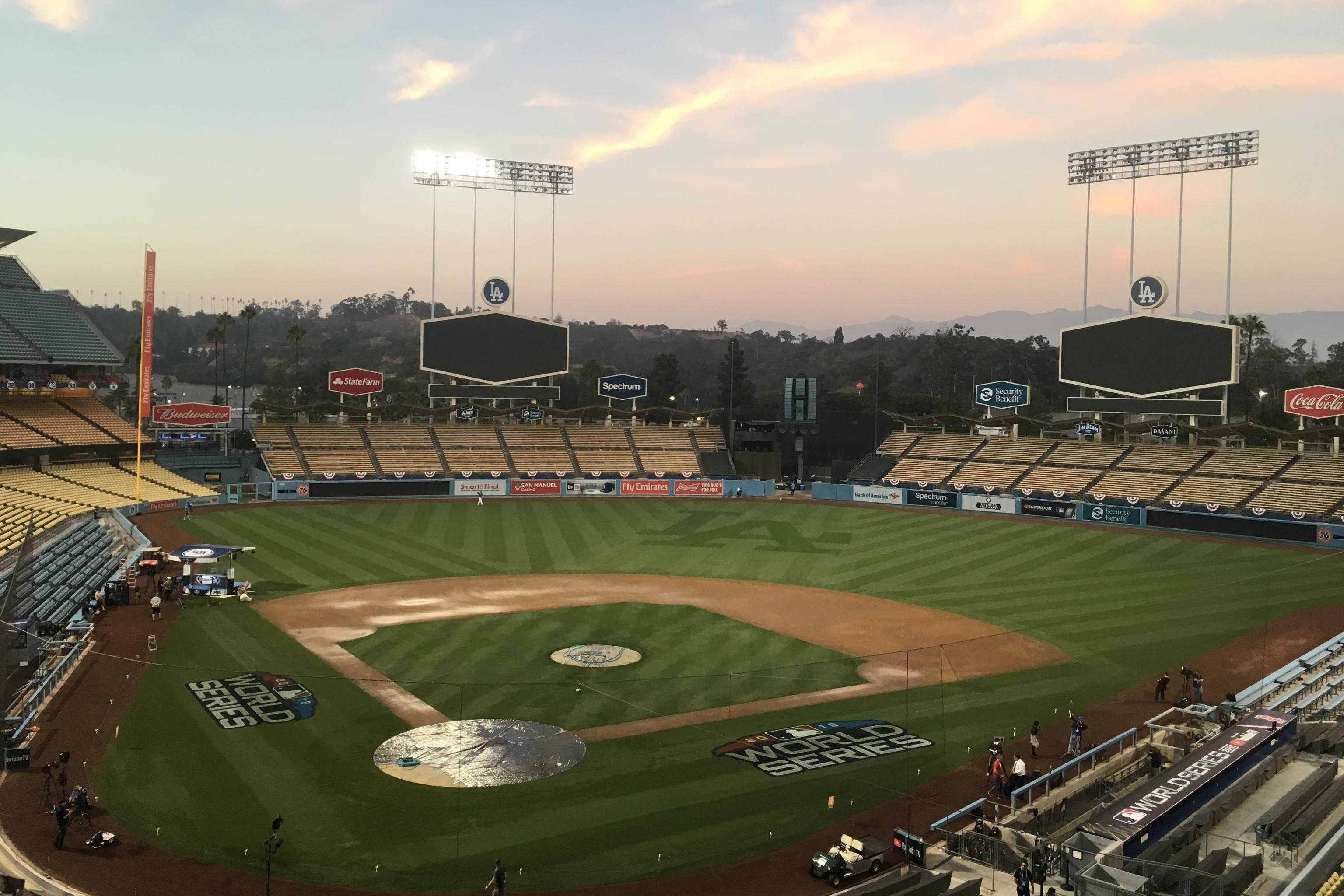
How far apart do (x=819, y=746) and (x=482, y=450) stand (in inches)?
2147

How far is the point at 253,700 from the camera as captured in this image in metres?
24.1

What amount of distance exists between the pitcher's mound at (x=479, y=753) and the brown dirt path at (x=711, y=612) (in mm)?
766

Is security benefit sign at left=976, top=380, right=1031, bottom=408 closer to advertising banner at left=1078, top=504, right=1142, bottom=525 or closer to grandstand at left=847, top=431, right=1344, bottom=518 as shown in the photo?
grandstand at left=847, top=431, right=1344, bottom=518

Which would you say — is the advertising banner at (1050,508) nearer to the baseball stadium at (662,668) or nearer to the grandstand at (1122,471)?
the baseball stadium at (662,668)

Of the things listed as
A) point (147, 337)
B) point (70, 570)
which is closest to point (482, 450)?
point (147, 337)

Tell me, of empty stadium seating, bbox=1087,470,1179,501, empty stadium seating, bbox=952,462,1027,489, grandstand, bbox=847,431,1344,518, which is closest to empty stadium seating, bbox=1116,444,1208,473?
grandstand, bbox=847,431,1344,518

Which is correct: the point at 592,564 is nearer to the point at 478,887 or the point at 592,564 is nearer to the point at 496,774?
the point at 496,774

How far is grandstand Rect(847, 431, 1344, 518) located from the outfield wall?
2.57 feet

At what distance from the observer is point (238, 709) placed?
76.6ft

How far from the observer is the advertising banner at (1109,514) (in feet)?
185

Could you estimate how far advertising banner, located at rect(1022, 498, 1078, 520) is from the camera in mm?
58906

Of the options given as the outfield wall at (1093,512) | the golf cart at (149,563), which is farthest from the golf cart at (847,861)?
the outfield wall at (1093,512)

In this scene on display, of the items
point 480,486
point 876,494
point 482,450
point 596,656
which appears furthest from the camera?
point 482,450

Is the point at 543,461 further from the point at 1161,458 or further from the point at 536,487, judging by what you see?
the point at 1161,458
